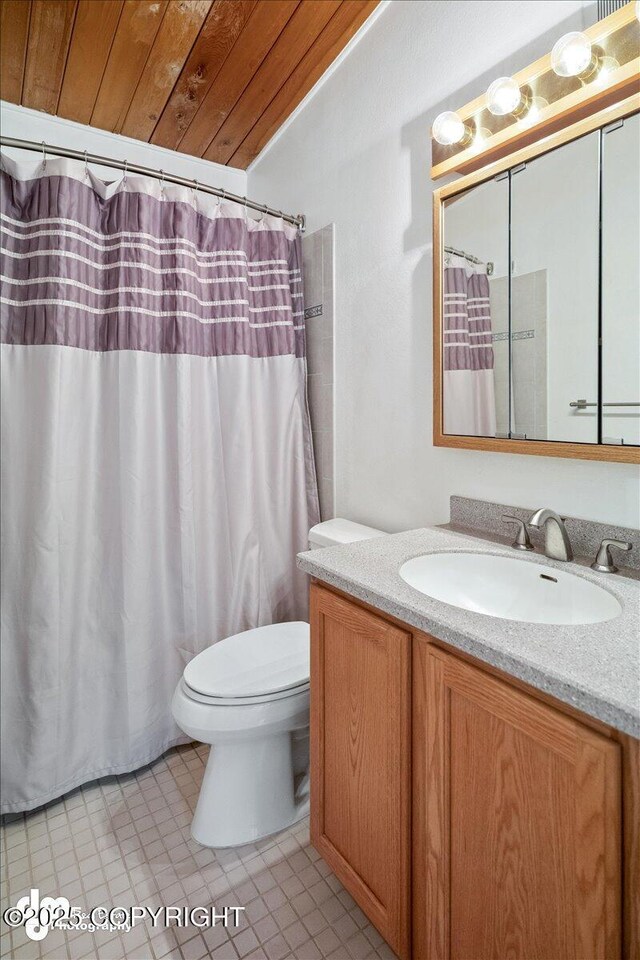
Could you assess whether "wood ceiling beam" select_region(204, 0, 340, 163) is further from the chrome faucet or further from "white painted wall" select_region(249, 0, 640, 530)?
the chrome faucet

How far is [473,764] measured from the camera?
0.78m

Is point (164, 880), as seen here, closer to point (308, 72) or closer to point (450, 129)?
point (450, 129)

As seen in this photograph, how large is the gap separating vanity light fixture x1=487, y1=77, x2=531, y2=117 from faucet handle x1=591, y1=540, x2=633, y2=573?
39.9 inches

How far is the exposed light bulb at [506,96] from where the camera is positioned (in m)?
1.13

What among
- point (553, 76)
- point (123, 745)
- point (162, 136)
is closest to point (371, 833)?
point (123, 745)

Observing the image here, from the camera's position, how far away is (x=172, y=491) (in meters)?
1.73

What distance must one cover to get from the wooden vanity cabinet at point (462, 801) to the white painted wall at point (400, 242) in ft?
1.87

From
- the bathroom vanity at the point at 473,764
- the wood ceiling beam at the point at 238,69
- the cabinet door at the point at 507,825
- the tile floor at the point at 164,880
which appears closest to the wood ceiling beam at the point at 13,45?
the wood ceiling beam at the point at 238,69

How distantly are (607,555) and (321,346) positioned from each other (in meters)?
1.30

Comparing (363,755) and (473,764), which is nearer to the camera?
(473,764)

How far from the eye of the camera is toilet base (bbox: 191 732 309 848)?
1.39 meters

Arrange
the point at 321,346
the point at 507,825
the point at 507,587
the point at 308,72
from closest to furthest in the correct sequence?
1. the point at 507,825
2. the point at 507,587
3. the point at 308,72
4. the point at 321,346

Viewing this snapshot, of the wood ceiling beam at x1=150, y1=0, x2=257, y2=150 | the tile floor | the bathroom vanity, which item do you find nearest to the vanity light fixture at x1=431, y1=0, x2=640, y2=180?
the wood ceiling beam at x1=150, y1=0, x2=257, y2=150

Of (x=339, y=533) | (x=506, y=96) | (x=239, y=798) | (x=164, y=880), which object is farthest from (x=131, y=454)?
(x=506, y=96)
